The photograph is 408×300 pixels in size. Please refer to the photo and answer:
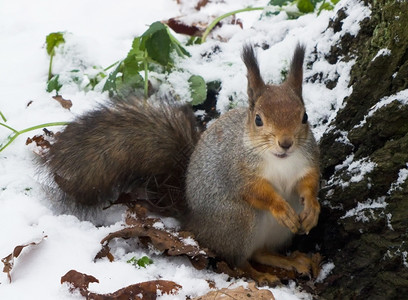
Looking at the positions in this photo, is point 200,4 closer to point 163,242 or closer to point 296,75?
point 296,75

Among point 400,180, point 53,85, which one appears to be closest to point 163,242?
point 400,180

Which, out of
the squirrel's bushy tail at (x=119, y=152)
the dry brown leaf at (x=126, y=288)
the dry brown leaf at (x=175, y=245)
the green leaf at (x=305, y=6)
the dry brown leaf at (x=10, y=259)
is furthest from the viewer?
the green leaf at (x=305, y=6)

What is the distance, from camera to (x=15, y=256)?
5.57 feet

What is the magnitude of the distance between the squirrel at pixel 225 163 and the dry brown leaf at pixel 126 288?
14.6 inches

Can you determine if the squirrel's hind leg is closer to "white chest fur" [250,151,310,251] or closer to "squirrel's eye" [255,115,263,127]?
"white chest fur" [250,151,310,251]

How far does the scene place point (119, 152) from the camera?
2.07 m

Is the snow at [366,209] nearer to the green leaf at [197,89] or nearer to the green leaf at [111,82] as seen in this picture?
the green leaf at [197,89]

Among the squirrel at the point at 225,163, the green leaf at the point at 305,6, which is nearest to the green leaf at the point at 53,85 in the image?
the squirrel at the point at 225,163

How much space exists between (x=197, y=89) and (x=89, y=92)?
459 mm

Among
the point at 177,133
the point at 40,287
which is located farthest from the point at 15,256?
the point at 177,133

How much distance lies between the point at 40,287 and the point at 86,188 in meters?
0.49

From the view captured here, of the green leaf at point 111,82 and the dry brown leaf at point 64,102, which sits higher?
the green leaf at point 111,82

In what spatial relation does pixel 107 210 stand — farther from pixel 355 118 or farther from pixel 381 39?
pixel 381 39

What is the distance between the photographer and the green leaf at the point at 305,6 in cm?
288
